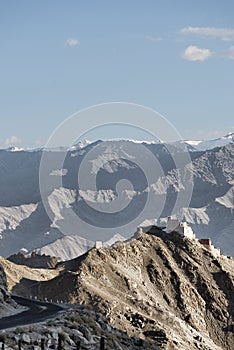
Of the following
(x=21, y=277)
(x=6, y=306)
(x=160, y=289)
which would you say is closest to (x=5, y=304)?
(x=6, y=306)

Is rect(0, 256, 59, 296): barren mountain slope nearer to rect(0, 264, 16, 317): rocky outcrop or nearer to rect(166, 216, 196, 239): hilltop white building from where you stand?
rect(166, 216, 196, 239): hilltop white building

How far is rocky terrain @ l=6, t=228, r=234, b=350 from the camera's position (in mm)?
114000

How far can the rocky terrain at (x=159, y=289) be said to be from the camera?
→ 114 meters

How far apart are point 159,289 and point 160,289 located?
22cm

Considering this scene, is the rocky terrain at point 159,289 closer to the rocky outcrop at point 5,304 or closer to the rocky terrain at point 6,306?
the rocky terrain at point 6,306

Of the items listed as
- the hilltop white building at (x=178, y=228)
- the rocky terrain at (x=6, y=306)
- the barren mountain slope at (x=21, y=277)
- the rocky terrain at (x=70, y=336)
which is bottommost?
the rocky terrain at (x=70, y=336)

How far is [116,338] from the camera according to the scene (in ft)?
153

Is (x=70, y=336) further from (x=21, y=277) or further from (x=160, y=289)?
(x=160, y=289)

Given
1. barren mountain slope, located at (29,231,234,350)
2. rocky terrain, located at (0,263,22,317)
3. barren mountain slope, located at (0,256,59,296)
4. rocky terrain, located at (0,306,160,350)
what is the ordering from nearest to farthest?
rocky terrain, located at (0,306,160,350), rocky terrain, located at (0,263,22,317), barren mountain slope, located at (29,231,234,350), barren mountain slope, located at (0,256,59,296)

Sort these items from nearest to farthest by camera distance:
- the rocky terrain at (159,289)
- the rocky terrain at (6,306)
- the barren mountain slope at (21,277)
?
the rocky terrain at (6,306), the rocky terrain at (159,289), the barren mountain slope at (21,277)

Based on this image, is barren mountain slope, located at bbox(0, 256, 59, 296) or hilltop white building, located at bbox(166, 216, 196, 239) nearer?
barren mountain slope, located at bbox(0, 256, 59, 296)

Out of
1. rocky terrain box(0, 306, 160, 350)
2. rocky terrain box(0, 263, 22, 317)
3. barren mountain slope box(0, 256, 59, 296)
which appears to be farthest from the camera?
barren mountain slope box(0, 256, 59, 296)

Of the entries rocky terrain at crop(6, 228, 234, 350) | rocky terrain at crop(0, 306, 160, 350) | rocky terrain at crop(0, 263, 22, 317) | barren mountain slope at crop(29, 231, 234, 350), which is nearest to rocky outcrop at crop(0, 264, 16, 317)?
rocky terrain at crop(0, 263, 22, 317)

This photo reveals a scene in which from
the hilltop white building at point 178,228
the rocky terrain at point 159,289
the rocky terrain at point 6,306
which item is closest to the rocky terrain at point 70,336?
the rocky terrain at point 6,306
